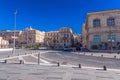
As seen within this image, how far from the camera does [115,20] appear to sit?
159 feet

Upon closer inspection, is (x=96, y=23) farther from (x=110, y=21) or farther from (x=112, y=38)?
(x=112, y=38)

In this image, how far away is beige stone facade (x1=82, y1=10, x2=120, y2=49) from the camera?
47.8 meters

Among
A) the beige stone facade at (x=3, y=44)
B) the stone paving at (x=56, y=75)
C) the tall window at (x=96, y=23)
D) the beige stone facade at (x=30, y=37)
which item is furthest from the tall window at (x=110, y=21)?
the beige stone facade at (x=30, y=37)

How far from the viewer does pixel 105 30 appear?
49.2 meters

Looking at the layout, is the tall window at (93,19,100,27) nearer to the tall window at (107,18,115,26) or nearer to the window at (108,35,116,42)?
the tall window at (107,18,115,26)

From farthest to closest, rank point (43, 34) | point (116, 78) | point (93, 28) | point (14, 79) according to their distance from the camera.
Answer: point (43, 34), point (93, 28), point (116, 78), point (14, 79)

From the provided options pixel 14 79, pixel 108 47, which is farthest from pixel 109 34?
pixel 14 79

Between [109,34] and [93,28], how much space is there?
5984 mm

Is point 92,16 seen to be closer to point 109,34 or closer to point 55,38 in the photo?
point 109,34

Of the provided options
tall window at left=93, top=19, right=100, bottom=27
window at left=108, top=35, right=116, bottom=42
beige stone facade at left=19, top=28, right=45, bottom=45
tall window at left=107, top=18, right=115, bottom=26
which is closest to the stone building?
beige stone facade at left=19, top=28, right=45, bottom=45

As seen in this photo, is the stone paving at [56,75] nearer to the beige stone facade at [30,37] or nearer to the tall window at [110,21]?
the tall window at [110,21]

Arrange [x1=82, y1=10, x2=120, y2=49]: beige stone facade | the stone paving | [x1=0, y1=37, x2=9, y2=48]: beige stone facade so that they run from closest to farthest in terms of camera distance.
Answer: the stone paving
[x1=82, y1=10, x2=120, y2=49]: beige stone facade
[x1=0, y1=37, x2=9, y2=48]: beige stone facade

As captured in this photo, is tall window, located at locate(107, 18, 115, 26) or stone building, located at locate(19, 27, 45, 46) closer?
tall window, located at locate(107, 18, 115, 26)

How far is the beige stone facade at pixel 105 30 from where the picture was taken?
4781 cm
